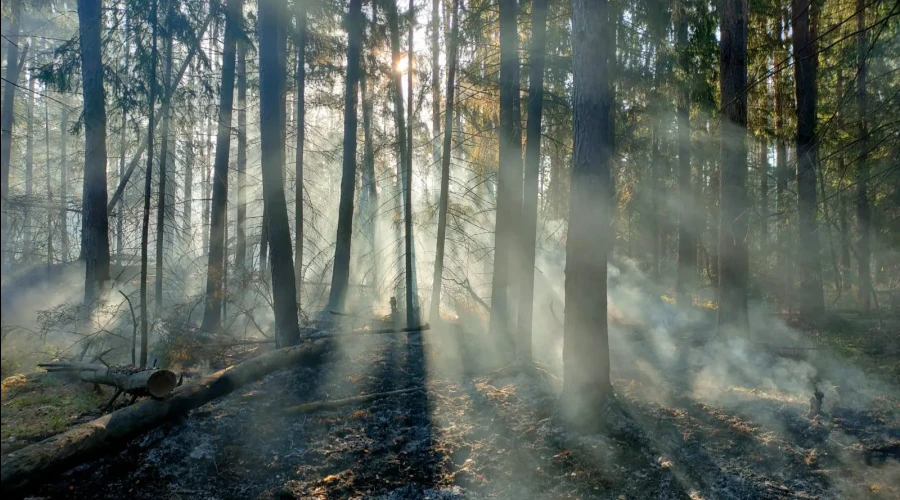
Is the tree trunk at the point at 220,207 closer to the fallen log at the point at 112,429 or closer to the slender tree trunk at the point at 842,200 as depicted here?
the fallen log at the point at 112,429

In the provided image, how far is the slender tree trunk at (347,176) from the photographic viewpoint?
14.7 m

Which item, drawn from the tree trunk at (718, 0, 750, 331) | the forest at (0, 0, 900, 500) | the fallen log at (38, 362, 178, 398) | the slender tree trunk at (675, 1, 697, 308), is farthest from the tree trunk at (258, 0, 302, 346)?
the slender tree trunk at (675, 1, 697, 308)

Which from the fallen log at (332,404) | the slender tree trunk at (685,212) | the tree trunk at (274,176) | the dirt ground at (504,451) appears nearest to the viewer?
the dirt ground at (504,451)

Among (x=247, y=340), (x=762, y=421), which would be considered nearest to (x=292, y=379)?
(x=247, y=340)

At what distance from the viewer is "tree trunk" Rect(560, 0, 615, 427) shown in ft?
21.9

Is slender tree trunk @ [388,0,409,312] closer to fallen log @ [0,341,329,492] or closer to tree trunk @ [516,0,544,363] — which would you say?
tree trunk @ [516,0,544,363]

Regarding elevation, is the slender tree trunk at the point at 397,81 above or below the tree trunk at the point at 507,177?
above

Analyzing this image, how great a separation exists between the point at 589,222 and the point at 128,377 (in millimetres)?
6618

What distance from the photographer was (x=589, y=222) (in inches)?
263

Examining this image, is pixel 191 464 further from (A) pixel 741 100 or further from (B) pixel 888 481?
(A) pixel 741 100

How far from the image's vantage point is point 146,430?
20.6 feet

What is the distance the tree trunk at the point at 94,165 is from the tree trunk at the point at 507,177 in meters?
8.23

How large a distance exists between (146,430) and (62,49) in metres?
7.31

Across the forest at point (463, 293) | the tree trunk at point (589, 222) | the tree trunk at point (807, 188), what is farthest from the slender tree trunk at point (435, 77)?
the tree trunk at point (807, 188)
